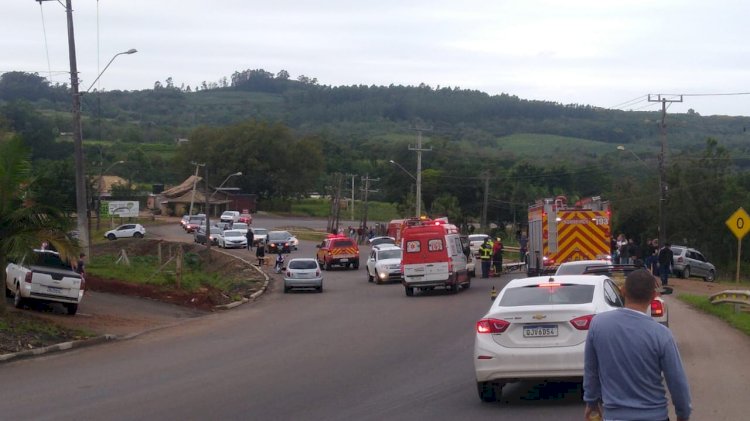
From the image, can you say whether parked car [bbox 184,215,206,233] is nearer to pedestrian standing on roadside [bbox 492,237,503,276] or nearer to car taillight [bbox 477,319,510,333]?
pedestrian standing on roadside [bbox 492,237,503,276]

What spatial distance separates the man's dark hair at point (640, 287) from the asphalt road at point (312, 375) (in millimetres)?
5548

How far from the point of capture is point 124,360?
712 inches

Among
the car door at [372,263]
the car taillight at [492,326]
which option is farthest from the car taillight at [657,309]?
the car door at [372,263]

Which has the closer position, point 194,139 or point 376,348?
point 376,348

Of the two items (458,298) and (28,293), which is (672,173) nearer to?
(458,298)

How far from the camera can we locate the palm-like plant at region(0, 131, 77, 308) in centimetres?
2079

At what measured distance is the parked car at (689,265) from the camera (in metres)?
48.8

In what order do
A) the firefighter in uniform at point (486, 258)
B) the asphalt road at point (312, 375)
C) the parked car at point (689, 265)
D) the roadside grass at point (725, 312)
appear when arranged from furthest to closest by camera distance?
the parked car at point (689, 265) < the firefighter in uniform at point (486, 258) < the roadside grass at point (725, 312) < the asphalt road at point (312, 375)

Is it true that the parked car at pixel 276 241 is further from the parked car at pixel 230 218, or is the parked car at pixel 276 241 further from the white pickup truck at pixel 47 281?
the white pickup truck at pixel 47 281

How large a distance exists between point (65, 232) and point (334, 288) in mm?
19866

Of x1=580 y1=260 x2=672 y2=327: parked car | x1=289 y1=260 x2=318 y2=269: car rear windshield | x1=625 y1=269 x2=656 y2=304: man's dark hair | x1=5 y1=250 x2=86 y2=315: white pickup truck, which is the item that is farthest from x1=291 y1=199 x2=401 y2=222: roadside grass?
x1=625 y1=269 x2=656 y2=304: man's dark hair

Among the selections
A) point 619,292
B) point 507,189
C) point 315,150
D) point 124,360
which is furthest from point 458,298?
point 315,150

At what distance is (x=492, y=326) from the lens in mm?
12031

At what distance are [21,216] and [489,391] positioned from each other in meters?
12.6
